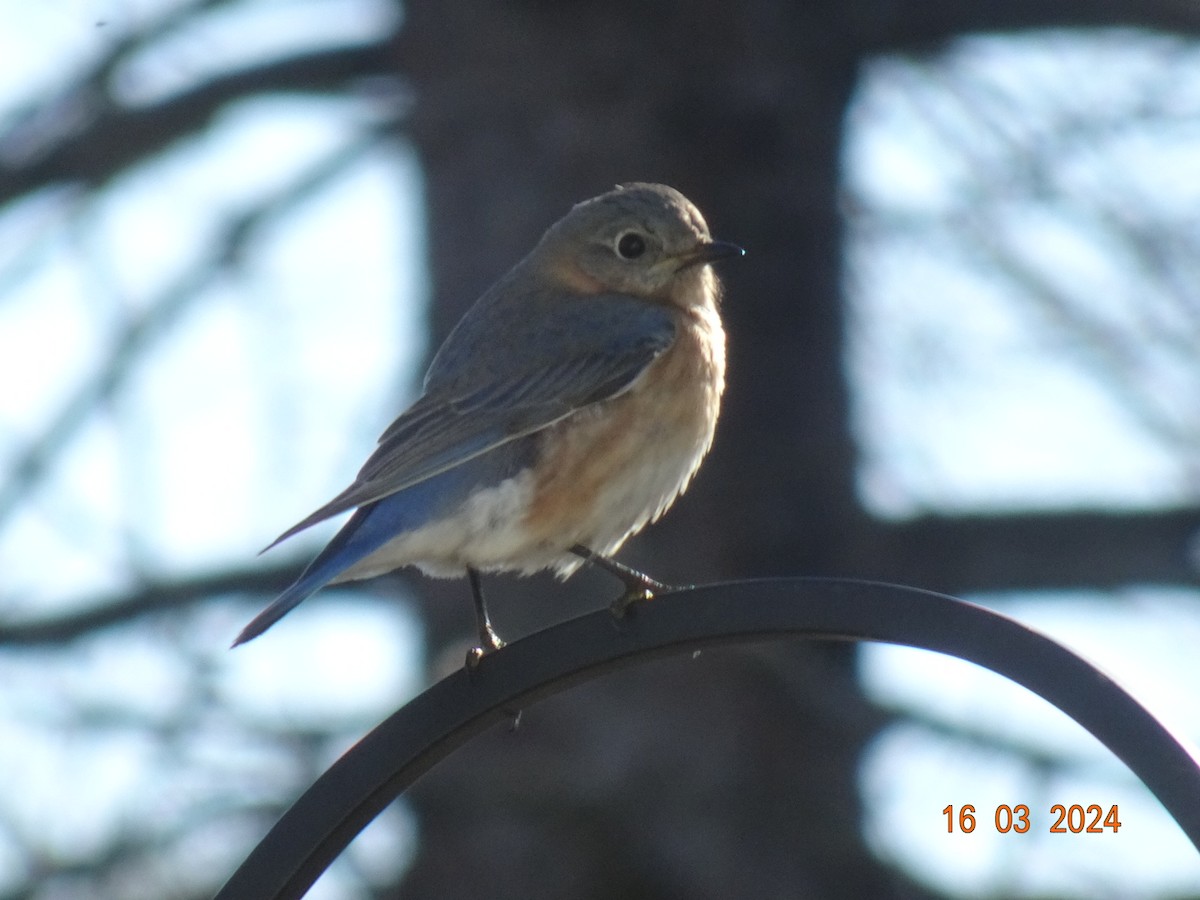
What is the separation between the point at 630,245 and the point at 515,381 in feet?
2.53

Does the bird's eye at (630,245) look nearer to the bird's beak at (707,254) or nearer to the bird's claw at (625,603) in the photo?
the bird's beak at (707,254)

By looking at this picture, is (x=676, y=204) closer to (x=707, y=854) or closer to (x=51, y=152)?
(x=707, y=854)

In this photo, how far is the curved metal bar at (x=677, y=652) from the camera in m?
2.55

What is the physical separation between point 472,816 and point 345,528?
2682 mm

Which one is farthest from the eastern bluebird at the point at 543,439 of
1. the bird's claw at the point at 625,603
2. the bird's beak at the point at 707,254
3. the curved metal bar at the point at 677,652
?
the curved metal bar at the point at 677,652

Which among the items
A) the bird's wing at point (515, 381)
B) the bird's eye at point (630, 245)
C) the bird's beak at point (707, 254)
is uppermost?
the bird's eye at point (630, 245)

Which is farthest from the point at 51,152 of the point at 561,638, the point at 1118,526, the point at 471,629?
the point at 561,638

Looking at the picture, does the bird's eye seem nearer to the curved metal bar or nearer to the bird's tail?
the bird's tail

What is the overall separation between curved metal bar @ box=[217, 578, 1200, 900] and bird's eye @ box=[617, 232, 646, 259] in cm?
198

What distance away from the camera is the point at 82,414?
21.0ft

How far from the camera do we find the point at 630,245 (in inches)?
197

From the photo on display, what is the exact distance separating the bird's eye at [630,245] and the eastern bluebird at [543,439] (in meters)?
0.08

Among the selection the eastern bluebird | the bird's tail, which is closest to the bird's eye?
the eastern bluebird

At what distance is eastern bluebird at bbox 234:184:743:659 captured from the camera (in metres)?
3.98
